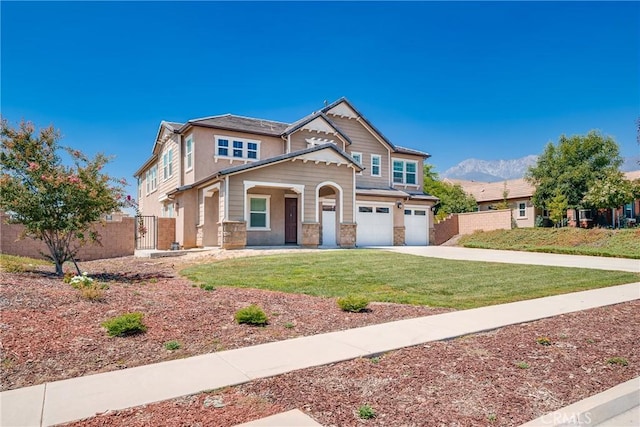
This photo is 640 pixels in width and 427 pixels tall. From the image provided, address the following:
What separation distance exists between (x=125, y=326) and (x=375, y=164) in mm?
22787

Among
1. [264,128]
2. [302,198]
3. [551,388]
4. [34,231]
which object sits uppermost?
[264,128]

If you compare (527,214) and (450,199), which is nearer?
(527,214)

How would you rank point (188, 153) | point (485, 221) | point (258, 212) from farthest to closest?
point (485, 221) → point (188, 153) → point (258, 212)

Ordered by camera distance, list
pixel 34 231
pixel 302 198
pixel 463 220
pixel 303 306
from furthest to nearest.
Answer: pixel 463 220 → pixel 302 198 → pixel 34 231 → pixel 303 306

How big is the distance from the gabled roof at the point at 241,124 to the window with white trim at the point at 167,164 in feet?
8.97

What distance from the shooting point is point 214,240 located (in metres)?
19.9

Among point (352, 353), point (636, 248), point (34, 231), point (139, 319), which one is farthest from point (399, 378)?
point (636, 248)

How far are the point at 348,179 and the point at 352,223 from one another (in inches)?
87.8

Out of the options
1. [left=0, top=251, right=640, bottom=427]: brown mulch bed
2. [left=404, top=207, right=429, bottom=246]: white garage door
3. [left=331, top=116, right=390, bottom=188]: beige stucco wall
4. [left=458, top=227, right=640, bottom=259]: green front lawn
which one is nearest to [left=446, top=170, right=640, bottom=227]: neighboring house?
[left=458, top=227, right=640, bottom=259]: green front lawn

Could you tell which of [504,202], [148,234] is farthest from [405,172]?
[148,234]

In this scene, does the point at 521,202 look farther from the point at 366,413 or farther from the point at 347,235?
the point at 366,413

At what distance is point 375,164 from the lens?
26.7 m

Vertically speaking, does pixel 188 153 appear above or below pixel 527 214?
above

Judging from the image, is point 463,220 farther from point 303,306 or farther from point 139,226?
point 303,306
